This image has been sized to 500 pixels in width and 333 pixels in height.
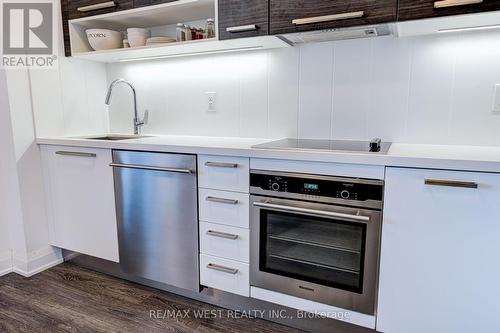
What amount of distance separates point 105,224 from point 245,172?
1.00 metres

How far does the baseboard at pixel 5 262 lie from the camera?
7.06ft

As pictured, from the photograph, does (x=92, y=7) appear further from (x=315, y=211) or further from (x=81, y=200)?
A: (x=315, y=211)

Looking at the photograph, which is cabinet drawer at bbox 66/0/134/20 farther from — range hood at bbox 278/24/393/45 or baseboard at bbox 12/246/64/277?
baseboard at bbox 12/246/64/277

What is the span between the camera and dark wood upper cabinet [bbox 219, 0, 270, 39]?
1.58 meters

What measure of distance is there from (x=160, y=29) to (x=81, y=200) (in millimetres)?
1236

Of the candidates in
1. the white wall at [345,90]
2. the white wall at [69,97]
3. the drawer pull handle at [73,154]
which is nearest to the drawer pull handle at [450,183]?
the white wall at [345,90]

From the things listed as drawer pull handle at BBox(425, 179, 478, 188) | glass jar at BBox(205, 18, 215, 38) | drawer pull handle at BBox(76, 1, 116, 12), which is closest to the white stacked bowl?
drawer pull handle at BBox(76, 1, 116, 12)

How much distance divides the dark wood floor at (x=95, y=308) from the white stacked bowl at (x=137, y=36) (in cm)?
149

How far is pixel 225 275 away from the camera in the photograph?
64.8 inches

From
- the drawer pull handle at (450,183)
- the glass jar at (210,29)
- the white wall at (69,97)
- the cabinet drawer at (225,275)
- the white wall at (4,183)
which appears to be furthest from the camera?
the white wall at (69,97)

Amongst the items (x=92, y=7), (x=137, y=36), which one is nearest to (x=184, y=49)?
(x=137, y=36)

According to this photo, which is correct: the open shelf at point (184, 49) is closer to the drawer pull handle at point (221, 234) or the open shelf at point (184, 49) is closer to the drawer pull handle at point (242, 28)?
the drawer pull handle at point (242, 28)

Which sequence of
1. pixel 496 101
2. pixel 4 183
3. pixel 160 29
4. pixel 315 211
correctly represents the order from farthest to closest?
pixel 160 29 → pixel 4 183 → pixel 496 101 → pixel 315 211

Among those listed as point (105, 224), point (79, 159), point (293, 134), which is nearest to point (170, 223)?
point (105, 224)
